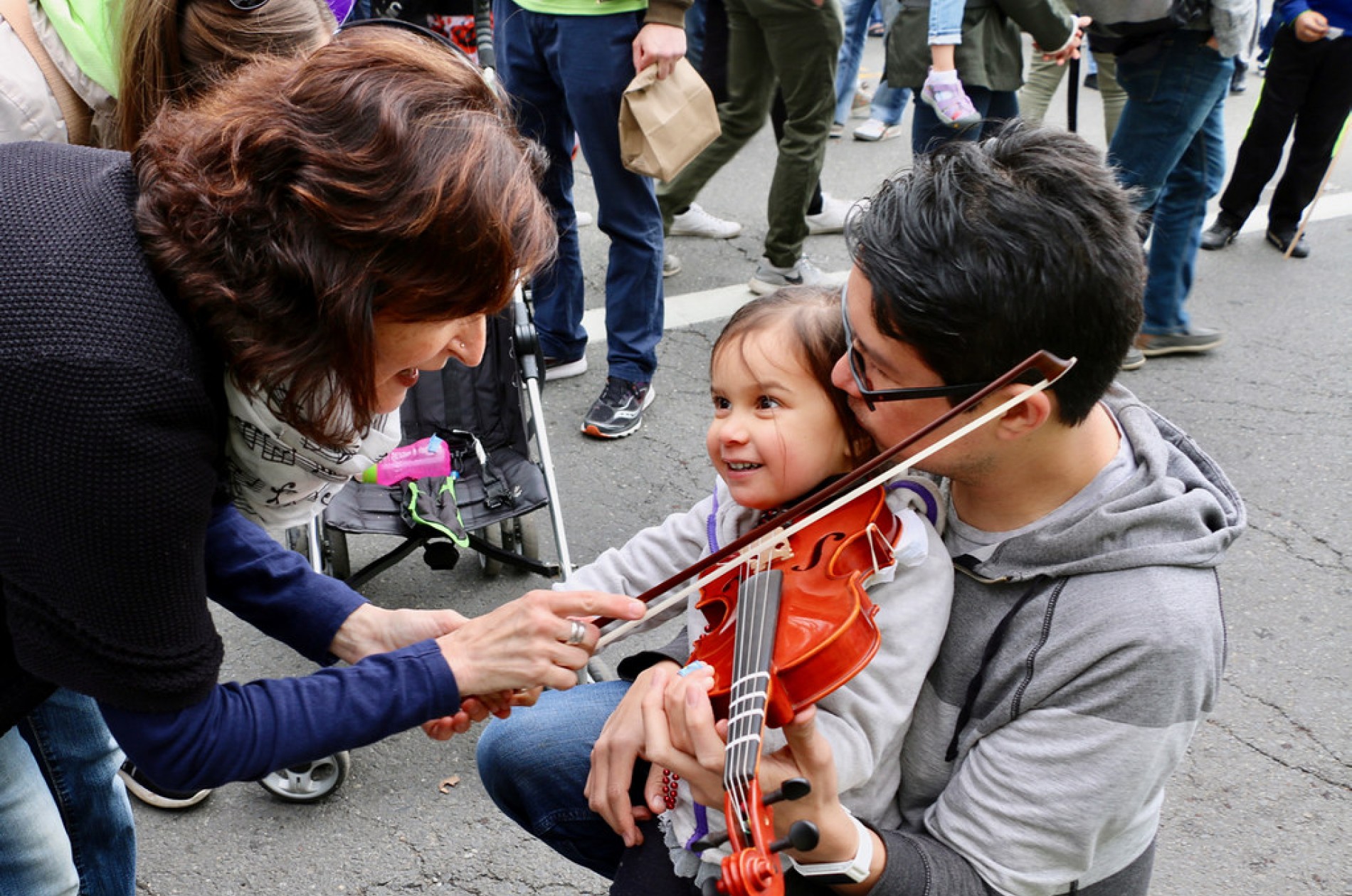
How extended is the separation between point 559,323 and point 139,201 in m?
2.91

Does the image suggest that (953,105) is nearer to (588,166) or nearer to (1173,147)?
(1173,147)

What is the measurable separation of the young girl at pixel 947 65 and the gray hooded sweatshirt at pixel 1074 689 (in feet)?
9.08

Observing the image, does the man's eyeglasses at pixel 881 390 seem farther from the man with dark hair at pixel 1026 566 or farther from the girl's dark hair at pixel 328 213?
the girl's dark hair at pixel 328 213

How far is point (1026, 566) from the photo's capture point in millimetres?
1384

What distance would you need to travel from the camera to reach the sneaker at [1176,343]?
4520 millimetres

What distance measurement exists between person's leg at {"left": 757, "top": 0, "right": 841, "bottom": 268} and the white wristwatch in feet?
11.3

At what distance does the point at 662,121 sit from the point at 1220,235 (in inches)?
137

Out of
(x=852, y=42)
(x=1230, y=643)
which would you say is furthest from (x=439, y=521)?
(x=852, y=42)

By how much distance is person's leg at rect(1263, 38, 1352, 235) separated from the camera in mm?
4973

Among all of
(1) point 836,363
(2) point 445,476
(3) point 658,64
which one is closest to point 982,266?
(1) point 836,363

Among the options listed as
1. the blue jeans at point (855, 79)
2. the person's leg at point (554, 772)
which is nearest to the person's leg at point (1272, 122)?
the blue jeans at point (855, 79)

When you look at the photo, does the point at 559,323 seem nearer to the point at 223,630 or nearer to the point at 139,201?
the point at 223,630

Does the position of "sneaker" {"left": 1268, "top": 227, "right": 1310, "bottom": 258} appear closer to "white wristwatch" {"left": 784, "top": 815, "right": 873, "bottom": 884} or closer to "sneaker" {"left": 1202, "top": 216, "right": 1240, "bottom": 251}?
"sneaker" {"left": 1202, "top": 216, "right": 1240, "bottom": 251}

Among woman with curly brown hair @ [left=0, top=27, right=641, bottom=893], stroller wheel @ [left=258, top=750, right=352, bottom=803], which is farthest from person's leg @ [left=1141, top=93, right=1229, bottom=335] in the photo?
woman with curly brown hair @ [left=0, top=27, right=641, bottom=893]
